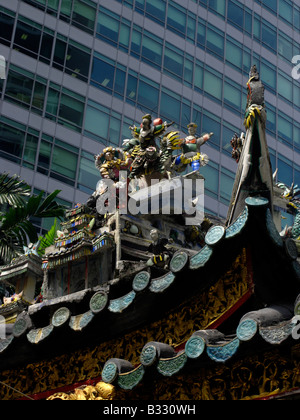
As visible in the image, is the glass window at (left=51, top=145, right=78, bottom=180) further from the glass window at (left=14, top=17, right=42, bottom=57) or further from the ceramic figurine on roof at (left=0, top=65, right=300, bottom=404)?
the ceramic figurine on roof at (left=0, top=65, right=300, bottom=404)

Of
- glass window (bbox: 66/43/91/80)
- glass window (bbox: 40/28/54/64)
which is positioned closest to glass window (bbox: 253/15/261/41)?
glass window (bbox: 66/43/91/80)

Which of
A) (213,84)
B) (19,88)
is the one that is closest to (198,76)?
(213,84)

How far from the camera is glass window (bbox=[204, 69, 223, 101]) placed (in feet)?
132

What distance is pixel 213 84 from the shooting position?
133 feet

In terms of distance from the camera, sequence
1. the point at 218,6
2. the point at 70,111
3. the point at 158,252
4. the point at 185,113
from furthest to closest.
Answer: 1. the point at 218,6
2. the point at 185,113
3. the point at 70,111
4. the point at 158,252

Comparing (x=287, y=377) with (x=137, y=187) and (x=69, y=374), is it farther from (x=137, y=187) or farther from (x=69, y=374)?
(x=137, y=187)

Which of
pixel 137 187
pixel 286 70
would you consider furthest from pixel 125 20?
pixel 137 187

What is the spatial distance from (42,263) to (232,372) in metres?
5.23

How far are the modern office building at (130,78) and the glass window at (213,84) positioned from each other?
59mm

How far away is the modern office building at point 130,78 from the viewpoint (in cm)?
3316

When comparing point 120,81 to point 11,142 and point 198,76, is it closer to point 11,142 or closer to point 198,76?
point 198,76

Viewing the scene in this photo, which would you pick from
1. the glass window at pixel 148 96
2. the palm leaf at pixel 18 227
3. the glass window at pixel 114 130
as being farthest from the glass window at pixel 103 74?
the palm leaf at pixel 18 227

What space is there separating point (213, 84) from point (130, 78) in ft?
17.1

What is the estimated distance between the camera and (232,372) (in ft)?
30.7
